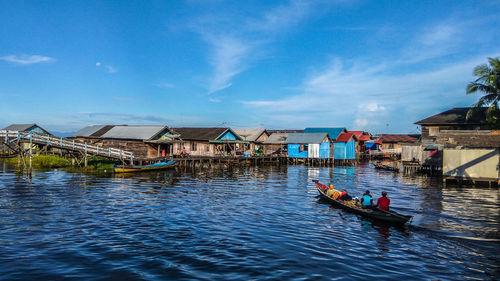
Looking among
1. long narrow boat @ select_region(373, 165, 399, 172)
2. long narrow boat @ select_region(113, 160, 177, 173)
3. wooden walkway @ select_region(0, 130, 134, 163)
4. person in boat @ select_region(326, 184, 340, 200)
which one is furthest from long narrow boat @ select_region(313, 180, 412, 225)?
long narrow boat @ select_region(373, 165, 399, 172)

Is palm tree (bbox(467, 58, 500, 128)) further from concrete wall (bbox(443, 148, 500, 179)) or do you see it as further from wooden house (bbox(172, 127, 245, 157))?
wooden house (bbox(172, 127, 245, 157))

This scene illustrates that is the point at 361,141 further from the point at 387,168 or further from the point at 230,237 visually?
the point at 230,237

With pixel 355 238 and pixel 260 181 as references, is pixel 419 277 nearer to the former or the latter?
pixel 355 238

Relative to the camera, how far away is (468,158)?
3058 cm

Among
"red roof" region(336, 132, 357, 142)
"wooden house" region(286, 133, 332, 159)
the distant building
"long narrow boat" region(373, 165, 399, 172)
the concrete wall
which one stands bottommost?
"long narrow boat" region(373, 165, 399, 172)

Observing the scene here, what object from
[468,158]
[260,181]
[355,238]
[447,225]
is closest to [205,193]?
[260,181]

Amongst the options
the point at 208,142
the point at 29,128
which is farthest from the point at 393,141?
the point at 29,128

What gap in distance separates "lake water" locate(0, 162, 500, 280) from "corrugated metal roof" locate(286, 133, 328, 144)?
1278 inches

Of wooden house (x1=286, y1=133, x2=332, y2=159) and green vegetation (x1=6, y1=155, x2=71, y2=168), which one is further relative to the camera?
wooden house (x1=286, y1=133, x2=332, y2=159)

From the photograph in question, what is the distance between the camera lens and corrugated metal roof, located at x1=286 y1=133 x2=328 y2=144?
5736 cm

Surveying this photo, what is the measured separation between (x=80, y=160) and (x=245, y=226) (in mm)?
33589

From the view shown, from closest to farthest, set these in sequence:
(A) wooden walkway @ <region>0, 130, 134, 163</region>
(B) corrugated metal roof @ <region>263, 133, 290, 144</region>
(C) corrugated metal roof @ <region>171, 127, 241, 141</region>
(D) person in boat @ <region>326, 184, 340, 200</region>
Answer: (D) person in boat @ <region>326, 184, 340, 200</region>
(A) wooden walkway @ <region>0, 130, 134, 163</region>
(C) corrugated metal roof @ <region>171, 127, 241, 141</region>
(B) corrugated metal roof @ <region>263, 133, 290, 144</region>

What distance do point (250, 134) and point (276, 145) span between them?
19.6 feet

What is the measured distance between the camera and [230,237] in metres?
14.3
